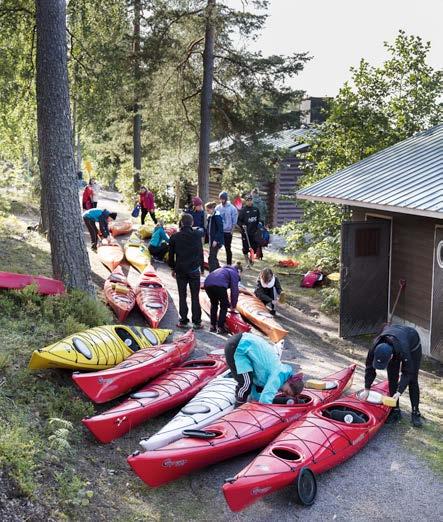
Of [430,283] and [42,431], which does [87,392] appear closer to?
[42,431]

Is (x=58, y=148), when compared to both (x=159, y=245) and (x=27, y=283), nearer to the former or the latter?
(x=27, y=283)

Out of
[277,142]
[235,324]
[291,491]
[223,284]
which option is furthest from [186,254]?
[277,142]

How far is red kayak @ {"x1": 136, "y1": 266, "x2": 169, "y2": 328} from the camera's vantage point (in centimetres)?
1014

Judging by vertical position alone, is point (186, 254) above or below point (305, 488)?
above

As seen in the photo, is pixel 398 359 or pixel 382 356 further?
→ pixel 398 359

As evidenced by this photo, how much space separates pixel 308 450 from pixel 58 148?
19.8 feet

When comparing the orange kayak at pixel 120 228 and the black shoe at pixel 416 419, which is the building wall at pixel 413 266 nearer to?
the black shoe at pixel 416 419

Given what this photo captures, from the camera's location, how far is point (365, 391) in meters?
6.83

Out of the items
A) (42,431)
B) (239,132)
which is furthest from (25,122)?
(42,431)

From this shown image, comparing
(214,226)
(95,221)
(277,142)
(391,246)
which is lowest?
(391,246)

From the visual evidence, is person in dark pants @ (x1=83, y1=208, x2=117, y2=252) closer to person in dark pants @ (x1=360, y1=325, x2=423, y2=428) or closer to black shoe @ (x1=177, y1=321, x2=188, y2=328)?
black shoe @ (x1=177, y1=321, x2=188, y2=328)

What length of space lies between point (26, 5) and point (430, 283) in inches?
356

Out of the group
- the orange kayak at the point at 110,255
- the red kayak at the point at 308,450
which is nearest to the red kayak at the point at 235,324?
the red kayak at the point at 308,450

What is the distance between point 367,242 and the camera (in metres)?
11.1
